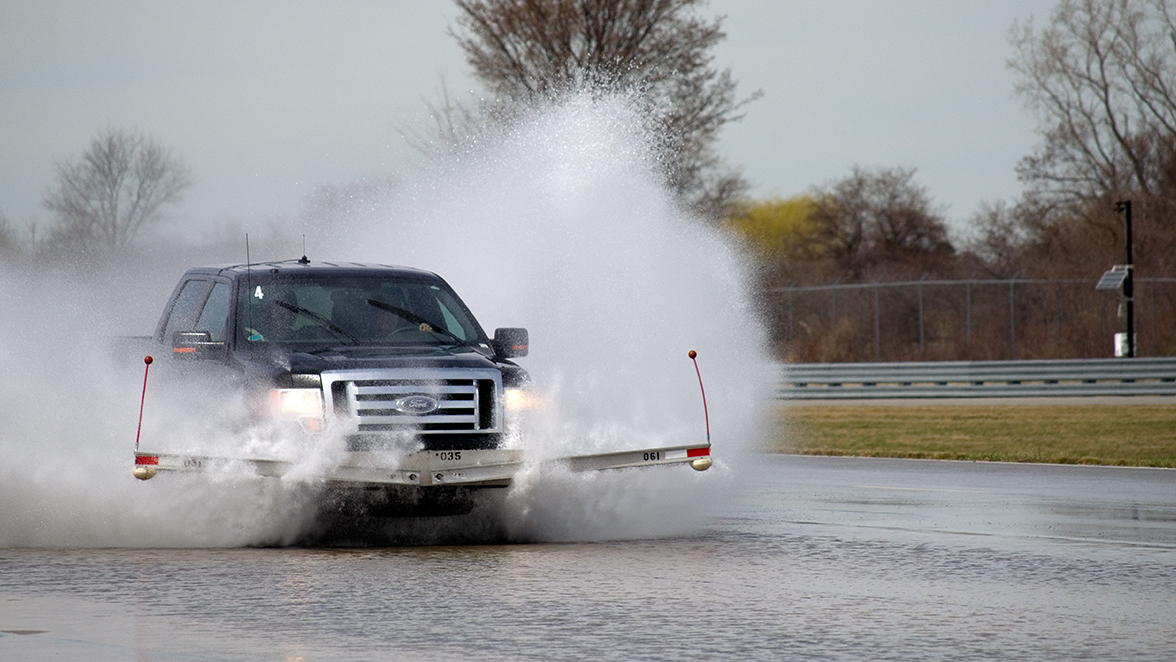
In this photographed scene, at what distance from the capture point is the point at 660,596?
30.5 feet

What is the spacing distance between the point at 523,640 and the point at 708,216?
35318mm

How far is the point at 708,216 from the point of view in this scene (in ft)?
140

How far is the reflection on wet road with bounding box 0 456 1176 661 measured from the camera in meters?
7.72

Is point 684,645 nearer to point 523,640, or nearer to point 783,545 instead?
point 523,640

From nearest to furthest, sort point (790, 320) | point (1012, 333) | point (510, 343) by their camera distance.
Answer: point (510, 343) < point (1012, 333) < point (790, 320)

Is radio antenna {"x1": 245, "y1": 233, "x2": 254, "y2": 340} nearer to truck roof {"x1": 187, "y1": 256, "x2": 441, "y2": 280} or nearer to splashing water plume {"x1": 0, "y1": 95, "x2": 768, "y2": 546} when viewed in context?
truck roof {"x1": 187, "y1": 256, "x2": 441, "y2": 280}

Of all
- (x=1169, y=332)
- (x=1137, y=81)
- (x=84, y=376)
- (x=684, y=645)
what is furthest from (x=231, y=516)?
(x=1137, y=81)

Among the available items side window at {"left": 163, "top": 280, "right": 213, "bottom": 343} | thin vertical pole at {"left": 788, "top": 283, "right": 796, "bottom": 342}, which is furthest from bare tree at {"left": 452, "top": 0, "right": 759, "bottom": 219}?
side window at {"left": 163, "top": 280, "right": 213, "bottom": 343}

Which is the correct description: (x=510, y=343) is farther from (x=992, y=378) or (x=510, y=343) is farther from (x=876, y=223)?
(x=876, y=223)

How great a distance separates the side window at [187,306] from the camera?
13570 millimetres

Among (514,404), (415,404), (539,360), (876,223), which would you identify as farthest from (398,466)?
(876,223)

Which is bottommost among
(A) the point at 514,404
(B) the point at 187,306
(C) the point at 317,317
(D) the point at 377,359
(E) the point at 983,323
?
(A) the point at 514,404

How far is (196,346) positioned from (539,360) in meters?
4.60

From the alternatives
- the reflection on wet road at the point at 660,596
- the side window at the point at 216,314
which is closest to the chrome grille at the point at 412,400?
the reflection on wet road at the point at 660,596
